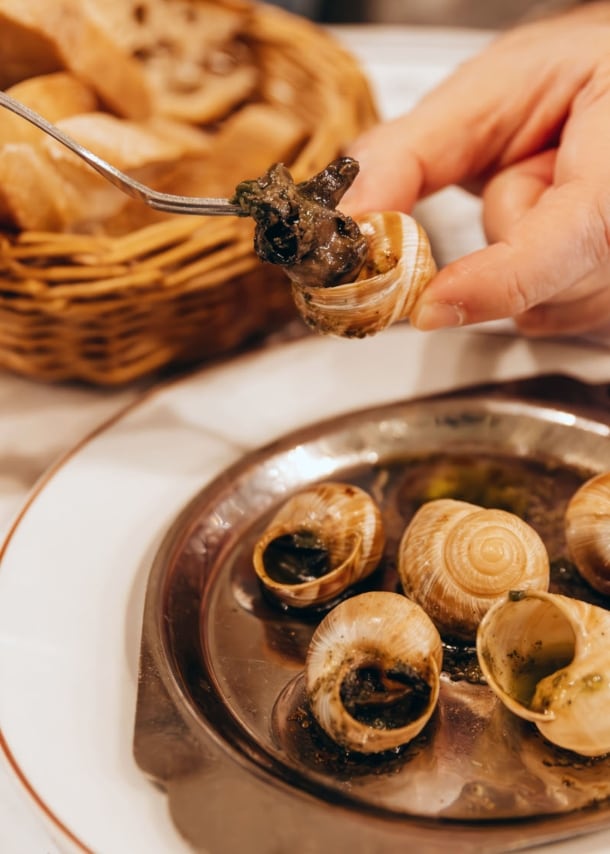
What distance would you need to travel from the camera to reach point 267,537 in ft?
2.60

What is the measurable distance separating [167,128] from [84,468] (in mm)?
500

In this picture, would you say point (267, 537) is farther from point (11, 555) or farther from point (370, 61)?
point (370, 61)

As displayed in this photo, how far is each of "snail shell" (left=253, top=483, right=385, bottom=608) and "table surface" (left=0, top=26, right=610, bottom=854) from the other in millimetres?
274

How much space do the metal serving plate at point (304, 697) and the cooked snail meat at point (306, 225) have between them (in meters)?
0.30

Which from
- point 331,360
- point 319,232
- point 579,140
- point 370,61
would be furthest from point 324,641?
point 370,61

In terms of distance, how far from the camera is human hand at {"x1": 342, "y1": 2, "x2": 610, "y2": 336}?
0.77 m

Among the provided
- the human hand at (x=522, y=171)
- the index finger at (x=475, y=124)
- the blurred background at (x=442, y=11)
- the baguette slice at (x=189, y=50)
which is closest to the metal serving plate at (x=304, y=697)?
the human hand at (x=522, y=171)

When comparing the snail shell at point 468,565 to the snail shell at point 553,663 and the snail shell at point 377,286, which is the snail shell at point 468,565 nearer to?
the snail shell at point 553,663

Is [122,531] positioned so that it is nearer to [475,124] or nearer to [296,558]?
[296,558]

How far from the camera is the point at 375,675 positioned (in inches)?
25.8

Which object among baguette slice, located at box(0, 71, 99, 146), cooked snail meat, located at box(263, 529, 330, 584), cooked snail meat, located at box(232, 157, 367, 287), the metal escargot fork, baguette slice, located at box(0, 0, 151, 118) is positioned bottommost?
cooked snail meat, located at box(263, 529, 330, 584)

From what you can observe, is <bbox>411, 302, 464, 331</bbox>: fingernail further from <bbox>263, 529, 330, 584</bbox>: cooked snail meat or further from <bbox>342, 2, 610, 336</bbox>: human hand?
<bbox>263, 529, 330, 584</bbox>: cooked snail meat

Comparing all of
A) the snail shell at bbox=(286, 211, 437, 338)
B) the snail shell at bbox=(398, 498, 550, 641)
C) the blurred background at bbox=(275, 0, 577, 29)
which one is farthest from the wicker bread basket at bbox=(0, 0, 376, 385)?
the blurred background at bbox=(275, 0, 577, 29)

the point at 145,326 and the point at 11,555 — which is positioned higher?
the point at 145,326
